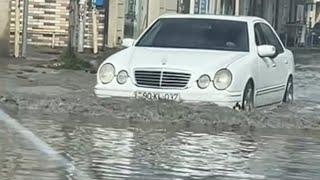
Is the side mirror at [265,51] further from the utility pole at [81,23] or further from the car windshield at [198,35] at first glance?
the utility pole at [81,23]

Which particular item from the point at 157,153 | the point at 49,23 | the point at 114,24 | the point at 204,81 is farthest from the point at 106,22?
the point at 157,153

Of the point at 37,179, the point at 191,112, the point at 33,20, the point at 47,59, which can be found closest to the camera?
the point at 37,179

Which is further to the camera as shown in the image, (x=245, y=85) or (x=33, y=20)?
(x=33, y=20)

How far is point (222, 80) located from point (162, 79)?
30.0 inches

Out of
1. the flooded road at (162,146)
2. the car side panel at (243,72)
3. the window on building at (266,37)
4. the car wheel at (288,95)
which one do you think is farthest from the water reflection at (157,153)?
the car wheel at (288,95)

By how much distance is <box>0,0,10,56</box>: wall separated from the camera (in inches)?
832

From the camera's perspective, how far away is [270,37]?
14758 millimetres

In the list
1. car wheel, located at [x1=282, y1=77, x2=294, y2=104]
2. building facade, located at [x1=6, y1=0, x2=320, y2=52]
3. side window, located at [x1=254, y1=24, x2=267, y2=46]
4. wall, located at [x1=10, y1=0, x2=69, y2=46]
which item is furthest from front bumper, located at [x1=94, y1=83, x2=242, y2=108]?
wall, located at [x1=10, y1=0, x2=69, y2=46]

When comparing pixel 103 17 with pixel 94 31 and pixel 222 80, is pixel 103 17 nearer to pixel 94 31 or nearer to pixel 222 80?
pixel 94 31

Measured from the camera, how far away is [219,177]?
813 centimetres

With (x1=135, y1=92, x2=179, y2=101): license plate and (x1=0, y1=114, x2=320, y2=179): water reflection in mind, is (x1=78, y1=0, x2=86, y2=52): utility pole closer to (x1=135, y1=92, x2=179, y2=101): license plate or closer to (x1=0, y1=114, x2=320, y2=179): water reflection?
(x1=135, y1=92, x2=179, y2=101): license plate

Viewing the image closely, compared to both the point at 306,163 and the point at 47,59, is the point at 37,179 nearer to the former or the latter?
the point at 306,163

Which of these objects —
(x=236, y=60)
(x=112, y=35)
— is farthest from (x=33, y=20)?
(x=236, y=60)

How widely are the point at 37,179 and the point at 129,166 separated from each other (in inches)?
42.5
